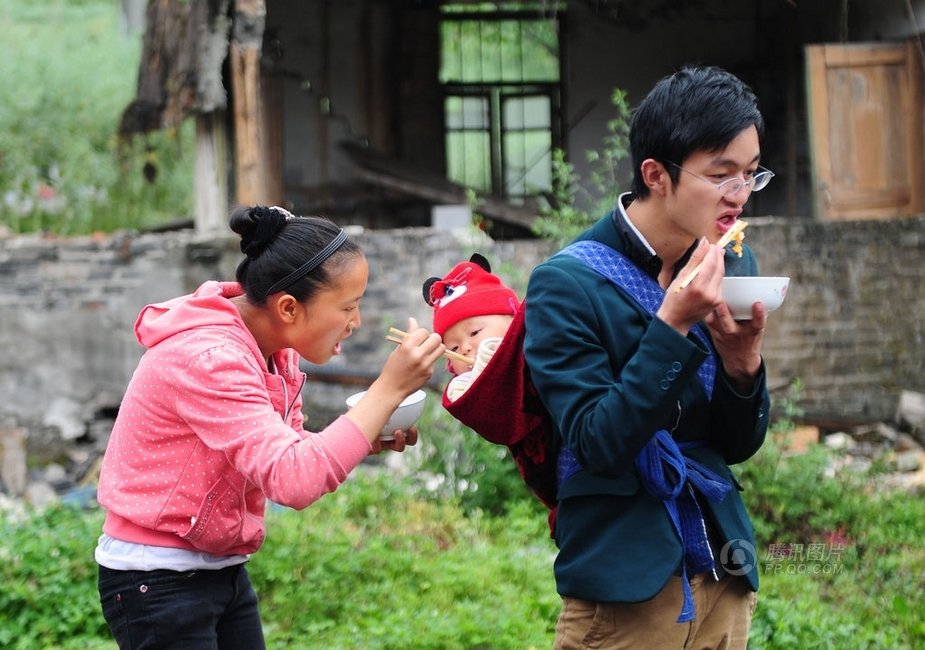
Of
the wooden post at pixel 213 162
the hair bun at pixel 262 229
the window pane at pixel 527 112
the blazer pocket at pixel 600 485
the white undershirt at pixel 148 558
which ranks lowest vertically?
the white undershirt at pixel 148 558

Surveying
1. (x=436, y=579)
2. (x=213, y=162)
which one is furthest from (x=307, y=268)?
(x=213, y=162)

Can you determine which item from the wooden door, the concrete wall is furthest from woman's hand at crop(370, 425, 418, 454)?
the wooden door

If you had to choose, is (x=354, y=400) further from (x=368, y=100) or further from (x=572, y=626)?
(x=368, y=100)

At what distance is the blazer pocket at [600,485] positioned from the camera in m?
2.07

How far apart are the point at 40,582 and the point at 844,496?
3.88 metres

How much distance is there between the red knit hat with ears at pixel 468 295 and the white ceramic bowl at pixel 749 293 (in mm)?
811

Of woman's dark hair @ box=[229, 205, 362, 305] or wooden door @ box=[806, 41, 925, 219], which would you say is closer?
woman's dark hair @ box=[229, 205, 362, 305]

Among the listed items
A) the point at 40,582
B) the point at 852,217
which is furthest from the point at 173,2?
the point at 40,582

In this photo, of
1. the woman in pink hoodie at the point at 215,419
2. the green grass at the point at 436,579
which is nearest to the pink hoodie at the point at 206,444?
the woman in pink hoodie at the point at 215,419

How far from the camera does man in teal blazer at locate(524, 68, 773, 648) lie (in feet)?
6.46

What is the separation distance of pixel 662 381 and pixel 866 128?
28.3ft

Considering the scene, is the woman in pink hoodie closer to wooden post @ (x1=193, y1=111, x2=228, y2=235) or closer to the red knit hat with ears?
the red knit hat with ears

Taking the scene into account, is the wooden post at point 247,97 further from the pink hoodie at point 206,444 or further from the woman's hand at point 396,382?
the woman's hand at point 396,382

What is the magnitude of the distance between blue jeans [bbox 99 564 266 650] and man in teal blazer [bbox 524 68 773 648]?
756 mm
